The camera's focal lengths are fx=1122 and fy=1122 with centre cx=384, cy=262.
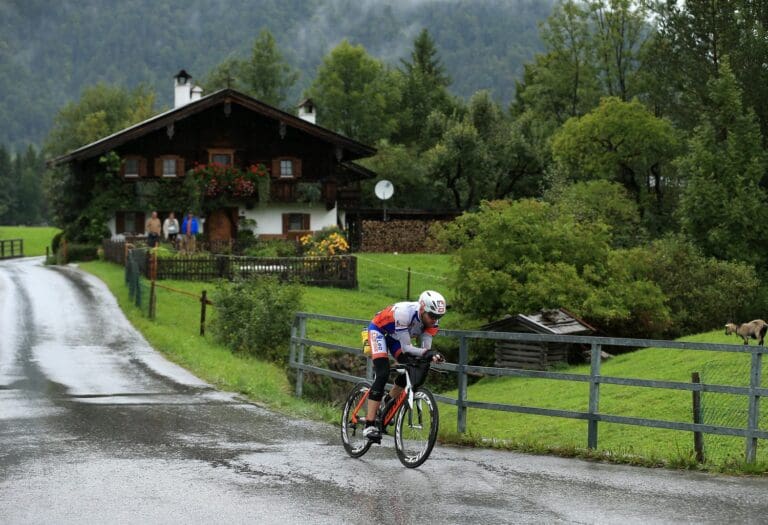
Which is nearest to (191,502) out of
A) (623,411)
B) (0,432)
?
(0,432)

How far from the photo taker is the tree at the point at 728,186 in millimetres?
49469

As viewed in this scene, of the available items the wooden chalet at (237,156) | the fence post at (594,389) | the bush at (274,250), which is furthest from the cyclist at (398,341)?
the wooden chalet at (237,156)

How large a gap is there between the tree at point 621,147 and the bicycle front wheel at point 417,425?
4726 cm

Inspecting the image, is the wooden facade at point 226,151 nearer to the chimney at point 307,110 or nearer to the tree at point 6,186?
the chimney at point 307,110

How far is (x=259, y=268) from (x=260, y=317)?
1712 cm

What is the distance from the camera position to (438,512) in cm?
919

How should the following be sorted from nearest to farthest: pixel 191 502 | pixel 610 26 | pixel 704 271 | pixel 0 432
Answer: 1. pixel 191 502
2. pixel 0 432
3. pixel 704 271
4. pixel 610 26

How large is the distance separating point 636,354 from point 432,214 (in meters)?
30.2

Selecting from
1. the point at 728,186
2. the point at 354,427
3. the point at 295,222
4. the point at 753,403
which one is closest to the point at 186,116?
the point at 295,222

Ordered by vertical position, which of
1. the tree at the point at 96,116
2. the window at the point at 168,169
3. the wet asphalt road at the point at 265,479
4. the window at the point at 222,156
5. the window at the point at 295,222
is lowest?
the wet asphalt road at the point at 265,479

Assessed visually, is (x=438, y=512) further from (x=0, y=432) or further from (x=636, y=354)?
(x=636, y=354)

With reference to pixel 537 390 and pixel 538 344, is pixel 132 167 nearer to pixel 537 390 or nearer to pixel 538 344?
pixel 538 344

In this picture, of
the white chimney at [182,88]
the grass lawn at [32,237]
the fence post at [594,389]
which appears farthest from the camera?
the grass lawn at [32,237]

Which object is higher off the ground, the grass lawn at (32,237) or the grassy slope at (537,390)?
the grass lawn at (32,237)
